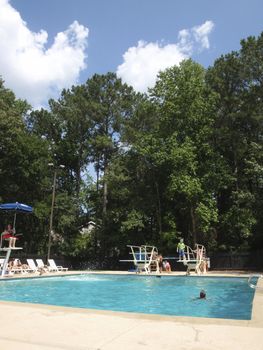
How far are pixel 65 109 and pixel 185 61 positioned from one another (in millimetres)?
14222

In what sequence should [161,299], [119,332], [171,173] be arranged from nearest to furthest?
[119,332], [161,299], [171,173]

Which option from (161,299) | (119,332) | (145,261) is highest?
(145,261)

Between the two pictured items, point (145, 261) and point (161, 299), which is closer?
point (161, 299)

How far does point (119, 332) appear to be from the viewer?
5211 mm

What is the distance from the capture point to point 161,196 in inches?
1278

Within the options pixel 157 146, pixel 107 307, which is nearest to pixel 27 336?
pixel 107 307

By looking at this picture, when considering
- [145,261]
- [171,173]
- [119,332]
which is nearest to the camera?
[119,332]

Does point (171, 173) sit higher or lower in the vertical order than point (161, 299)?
higher

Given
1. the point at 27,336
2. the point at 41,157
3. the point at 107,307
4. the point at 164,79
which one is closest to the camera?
the point at 27,336

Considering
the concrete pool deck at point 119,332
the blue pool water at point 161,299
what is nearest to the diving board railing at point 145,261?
the blue pool water at point 161,299

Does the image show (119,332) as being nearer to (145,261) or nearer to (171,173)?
(145,261)

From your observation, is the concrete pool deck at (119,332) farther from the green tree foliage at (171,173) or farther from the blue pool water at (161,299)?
the green tree foliage at (171,173)

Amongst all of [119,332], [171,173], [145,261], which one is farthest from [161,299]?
[171,173]

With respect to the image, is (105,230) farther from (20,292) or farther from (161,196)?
(20,292)
